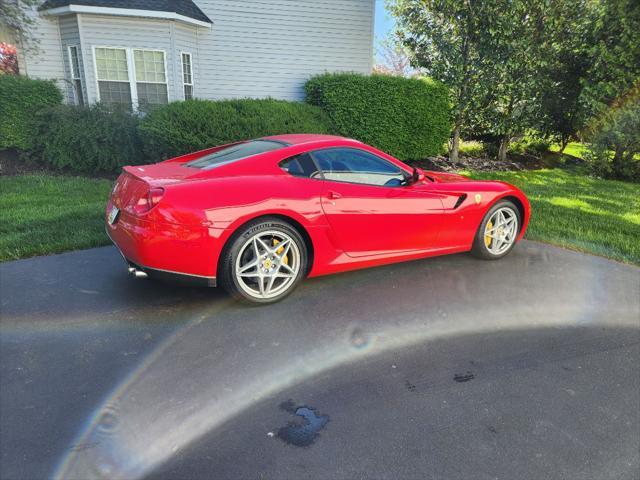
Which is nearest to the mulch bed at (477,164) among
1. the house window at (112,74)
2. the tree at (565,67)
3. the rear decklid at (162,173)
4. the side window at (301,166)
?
the tree at (565,67)

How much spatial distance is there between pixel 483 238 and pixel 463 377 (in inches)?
89.6

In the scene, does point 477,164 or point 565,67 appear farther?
point 565,67

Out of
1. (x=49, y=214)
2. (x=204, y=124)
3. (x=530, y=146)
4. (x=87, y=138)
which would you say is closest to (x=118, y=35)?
(x=87, y=138)

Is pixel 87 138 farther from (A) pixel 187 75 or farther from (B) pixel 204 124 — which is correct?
(A) pixel 187 75

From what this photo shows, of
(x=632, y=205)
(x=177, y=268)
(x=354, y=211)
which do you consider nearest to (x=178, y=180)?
(x=177, y=268)

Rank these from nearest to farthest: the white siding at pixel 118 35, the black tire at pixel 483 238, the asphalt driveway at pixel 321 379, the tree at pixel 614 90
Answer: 1. the asphalt driveway at pixel 321 379
2. the black tire at pixel 483 238
3. the tree at pixel 614 90
4. the white siding at pixel 118 35

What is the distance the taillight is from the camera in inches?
132

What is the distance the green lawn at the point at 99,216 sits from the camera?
528cm

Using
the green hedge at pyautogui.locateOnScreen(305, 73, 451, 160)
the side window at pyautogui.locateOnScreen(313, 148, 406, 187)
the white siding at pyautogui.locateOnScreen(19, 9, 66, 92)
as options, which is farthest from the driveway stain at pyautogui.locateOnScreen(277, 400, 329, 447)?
the white siding at pyautogui.locateOnScreen(19, 9, 66, 92)

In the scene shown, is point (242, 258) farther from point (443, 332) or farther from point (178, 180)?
point (443, 332)

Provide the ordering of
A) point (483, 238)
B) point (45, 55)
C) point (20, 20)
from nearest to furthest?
point (483, 238), point (20, 20), point (45, 55)

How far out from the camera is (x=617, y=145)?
11.4 m

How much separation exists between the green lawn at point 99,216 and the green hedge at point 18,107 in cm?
120

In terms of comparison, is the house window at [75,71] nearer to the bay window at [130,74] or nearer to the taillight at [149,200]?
the bay window at [130,74]
